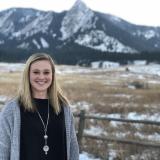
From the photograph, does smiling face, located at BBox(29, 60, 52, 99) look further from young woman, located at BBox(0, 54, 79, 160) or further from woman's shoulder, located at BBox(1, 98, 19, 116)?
woman's shoulder, located at BBox(1, 98, 19, 116)

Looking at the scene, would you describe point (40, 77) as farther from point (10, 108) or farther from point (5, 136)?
point (5, 136)

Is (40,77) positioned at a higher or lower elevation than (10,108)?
higher

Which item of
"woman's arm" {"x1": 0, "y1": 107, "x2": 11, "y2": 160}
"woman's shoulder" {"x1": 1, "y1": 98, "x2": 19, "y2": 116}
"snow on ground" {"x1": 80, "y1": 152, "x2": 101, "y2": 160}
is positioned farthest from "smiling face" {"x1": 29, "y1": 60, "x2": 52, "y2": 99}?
"snow on ground" {"x1": 80, "y1": 152, "x2": 101, "y2": 160}

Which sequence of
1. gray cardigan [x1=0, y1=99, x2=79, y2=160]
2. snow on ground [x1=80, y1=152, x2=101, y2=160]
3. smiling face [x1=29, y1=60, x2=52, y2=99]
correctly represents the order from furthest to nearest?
1. snow on ground [x1=80, y1=152, x2=101, y2=160]
2. smiling face [x1=29, y1=60, x2=52, y2=99]
3. gray cardigan [x1=0, y1=99, x2=79, y2=160]

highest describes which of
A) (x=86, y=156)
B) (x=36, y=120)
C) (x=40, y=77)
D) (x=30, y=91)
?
(x=40, y=77)

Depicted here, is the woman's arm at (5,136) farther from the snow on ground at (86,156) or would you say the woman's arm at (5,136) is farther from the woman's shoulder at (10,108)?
the snow on ground at (86,156)

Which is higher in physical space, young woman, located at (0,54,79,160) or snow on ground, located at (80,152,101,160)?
young woman, located at (0,54,79,160)

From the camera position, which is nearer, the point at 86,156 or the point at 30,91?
the point at 30,91

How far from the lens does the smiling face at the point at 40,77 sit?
3.43 m

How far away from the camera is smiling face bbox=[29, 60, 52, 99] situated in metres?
3.43

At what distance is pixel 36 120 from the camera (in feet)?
11.0

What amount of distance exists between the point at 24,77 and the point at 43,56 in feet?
0.66

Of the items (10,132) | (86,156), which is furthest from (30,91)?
(86,156)

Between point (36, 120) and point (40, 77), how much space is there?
0.31 metres
